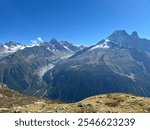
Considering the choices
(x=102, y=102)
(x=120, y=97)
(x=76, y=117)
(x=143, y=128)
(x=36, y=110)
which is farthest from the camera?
(x=120, y=97)

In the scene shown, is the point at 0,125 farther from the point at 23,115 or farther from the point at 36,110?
the point at 36,110

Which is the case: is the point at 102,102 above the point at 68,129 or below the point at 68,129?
above

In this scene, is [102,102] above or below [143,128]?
above

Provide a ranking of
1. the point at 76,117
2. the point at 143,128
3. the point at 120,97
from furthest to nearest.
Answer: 1. the point at 120,97
2. the point at 76,117
3. the point at 143,128

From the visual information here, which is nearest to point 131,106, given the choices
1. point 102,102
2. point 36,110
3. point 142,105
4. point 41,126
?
point 142,105

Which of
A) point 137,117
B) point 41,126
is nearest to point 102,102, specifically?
point 137,117

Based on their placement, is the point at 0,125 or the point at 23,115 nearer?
the point at 0,125

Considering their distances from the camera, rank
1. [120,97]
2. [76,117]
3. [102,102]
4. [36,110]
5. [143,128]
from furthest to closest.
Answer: [120,97] → [102,102] → [36,110] → [76,117] → [143,128]

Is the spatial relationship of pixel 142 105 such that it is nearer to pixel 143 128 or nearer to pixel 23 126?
pixel 143 128

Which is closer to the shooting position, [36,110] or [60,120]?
[60,120]
